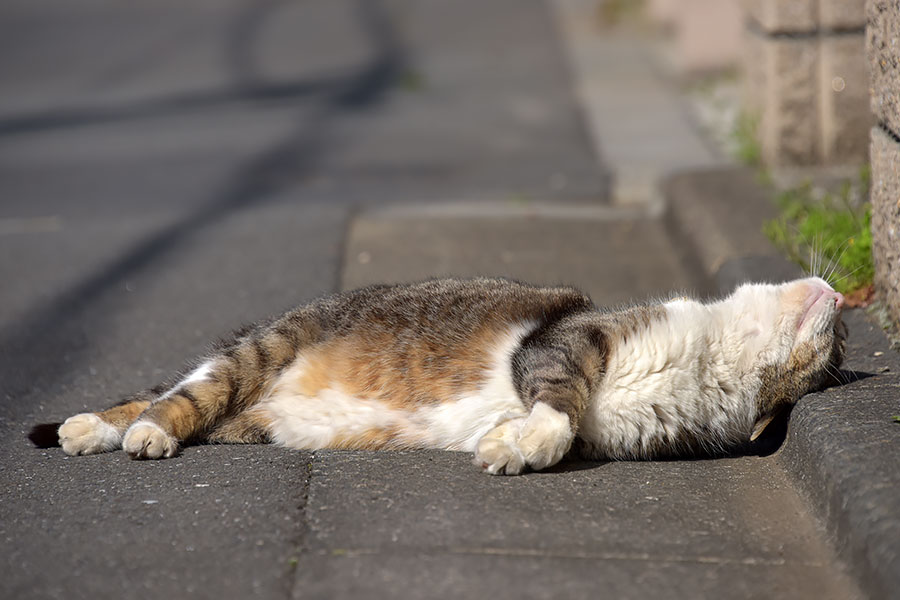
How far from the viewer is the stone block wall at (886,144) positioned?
4020 millimetres

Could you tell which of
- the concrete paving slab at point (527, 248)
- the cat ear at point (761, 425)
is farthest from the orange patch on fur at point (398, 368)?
the concrete paving slab at point (527, 248)

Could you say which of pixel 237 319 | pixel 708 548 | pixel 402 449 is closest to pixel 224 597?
pixel 402 449

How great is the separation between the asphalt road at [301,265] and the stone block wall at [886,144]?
118cm

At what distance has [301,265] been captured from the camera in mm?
6090

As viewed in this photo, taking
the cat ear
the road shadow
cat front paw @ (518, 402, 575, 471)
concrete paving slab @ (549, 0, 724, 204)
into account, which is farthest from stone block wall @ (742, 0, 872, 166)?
cat front paw @ (518, 402, 575, 471)

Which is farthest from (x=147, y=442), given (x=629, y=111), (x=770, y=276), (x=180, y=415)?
(x=629, y=111)

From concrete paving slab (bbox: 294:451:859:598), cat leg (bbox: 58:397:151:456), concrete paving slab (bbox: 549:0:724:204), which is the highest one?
cat leg (bbox: 58:397:151:456)

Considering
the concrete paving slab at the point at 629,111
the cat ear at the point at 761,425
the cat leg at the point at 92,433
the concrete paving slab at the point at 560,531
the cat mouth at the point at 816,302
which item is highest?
the cat mouth at the point at 816,302

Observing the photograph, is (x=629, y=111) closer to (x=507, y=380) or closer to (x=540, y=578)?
(x=507, y=380)

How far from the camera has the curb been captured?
2686mm

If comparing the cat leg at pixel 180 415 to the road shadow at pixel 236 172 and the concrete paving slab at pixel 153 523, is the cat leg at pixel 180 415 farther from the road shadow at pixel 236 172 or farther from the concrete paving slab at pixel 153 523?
the road shadow at pixel 236 172

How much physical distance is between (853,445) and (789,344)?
1.77 feet

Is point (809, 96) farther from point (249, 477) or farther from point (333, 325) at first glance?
point (249, 477)

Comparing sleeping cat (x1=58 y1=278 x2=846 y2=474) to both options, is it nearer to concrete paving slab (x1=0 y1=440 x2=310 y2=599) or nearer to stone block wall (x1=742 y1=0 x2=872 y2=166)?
concrete paving slab (x1=0 y1=440 x2=310 y2=599)
